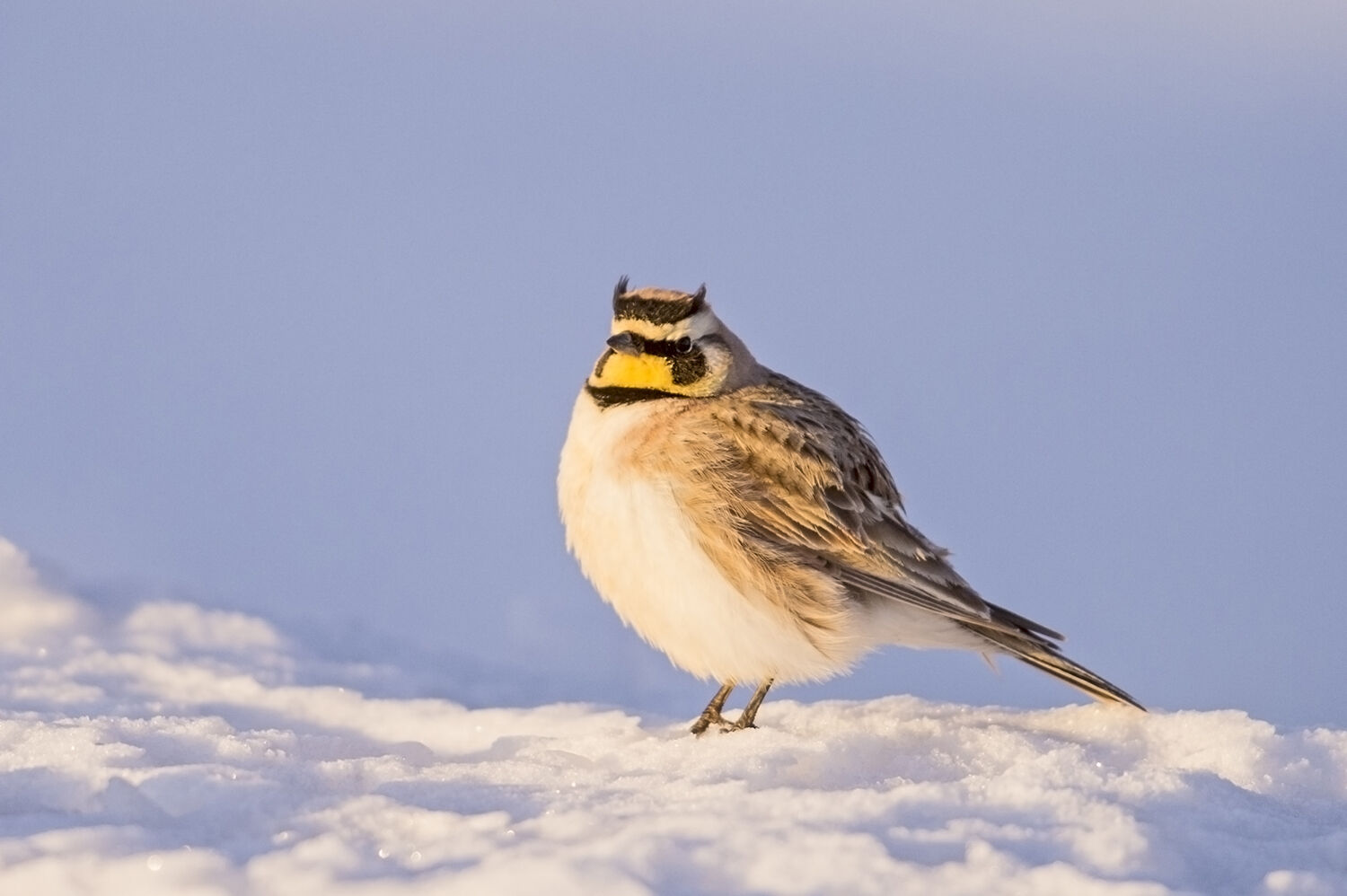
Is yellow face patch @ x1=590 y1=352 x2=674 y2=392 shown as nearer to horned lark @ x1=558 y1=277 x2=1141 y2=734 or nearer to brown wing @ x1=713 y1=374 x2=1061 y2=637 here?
horned lark @ x1=558 y1=277 x2=1141 y2=734

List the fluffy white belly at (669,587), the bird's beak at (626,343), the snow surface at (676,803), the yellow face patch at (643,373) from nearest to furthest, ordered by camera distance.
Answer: the snow surface at (676,803)
the fluffy white belly at (669,587)
the bird's beak at (626,343)
the yellow face patch at (643,373)

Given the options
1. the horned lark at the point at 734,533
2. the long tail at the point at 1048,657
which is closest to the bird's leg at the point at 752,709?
the horned lark at the point at 734,533

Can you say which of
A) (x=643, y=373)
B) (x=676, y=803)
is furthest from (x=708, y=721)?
(x=676, y=803)

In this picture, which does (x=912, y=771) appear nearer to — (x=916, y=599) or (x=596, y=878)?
(x=916, y=599)

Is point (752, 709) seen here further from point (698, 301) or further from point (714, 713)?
point (698, 301)

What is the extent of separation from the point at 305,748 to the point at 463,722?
5.21 feet

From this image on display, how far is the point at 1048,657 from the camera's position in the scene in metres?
8.34

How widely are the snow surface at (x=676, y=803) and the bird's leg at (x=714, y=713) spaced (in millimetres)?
105

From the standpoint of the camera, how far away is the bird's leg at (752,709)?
8562mm

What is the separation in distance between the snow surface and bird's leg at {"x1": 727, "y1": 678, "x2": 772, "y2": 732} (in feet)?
0.76

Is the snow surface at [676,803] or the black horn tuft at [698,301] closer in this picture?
the snow surface at [676,803]

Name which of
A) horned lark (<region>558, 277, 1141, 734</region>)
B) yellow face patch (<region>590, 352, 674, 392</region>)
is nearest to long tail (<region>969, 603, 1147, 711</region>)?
horned lark (<region>558, 277, 1141, 734</region>)

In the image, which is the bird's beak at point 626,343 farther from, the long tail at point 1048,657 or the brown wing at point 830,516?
the long tail at point 1048,657

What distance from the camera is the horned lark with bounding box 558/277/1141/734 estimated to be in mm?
8094
